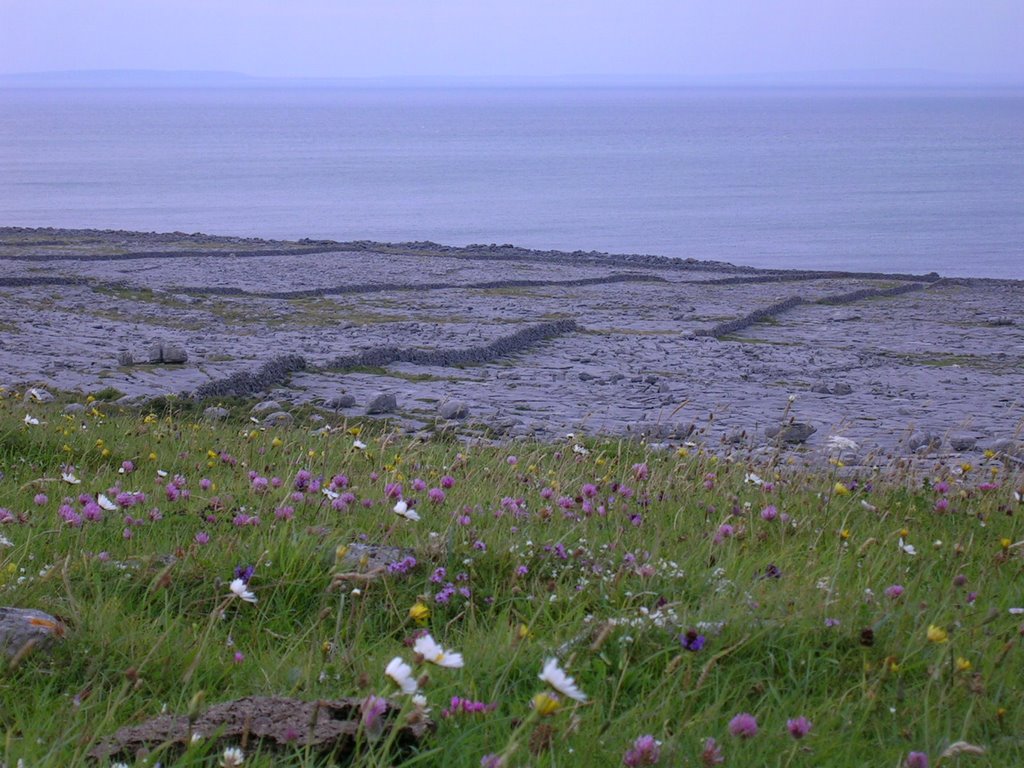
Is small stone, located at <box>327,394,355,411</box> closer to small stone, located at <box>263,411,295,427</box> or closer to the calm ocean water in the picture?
small stone, located at <box>263,411,295,427</box>

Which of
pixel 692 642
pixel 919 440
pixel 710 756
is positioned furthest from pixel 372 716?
pixel 919 440

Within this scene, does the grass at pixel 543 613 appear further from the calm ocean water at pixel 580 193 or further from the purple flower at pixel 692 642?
the calm ocean water at pixel 580 193

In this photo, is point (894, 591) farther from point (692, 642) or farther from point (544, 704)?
point (544, 704)

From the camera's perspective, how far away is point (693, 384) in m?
14.8

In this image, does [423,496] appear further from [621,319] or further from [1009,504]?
[621,319]

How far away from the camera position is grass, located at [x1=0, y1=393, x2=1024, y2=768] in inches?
112

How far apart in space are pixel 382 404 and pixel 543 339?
6742 mm

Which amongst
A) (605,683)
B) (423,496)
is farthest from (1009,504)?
(605,683)

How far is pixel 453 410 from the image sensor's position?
12.1 m

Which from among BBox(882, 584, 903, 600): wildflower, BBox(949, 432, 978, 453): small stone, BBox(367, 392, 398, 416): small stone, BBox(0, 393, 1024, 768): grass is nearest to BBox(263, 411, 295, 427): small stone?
BBox(367, 392, 398, 416): small stone

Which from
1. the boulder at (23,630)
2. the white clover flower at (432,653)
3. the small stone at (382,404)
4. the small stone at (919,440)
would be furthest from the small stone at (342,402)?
the white clover flower at (432,653)

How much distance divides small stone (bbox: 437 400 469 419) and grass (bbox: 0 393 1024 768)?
6.23m

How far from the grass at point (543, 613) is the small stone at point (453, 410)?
623cm

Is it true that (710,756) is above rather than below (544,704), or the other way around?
below
